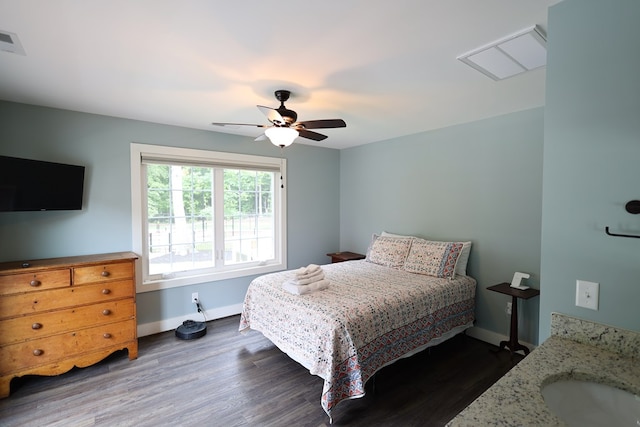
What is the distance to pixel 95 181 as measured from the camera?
120 inches

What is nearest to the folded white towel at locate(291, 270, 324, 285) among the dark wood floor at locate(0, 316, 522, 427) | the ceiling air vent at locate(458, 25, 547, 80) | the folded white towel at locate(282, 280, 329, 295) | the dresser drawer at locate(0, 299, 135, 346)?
the folded white towel at locate(282, 280, 329, 295)

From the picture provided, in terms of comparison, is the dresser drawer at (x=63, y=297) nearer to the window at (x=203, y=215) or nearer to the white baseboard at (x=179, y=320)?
the window at (x=203, y=215)

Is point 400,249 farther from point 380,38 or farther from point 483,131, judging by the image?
point 380,38

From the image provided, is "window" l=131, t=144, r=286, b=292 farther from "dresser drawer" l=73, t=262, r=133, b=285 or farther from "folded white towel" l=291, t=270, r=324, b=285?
"folded white towel" l=291, t=270, r=324, b=285

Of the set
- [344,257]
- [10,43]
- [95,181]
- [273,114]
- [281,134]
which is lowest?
[344,257]

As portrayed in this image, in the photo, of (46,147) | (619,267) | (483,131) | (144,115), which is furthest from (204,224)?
(619,267)

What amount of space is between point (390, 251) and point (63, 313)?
3.32m

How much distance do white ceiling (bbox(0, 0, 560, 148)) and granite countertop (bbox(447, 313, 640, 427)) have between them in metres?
1.49

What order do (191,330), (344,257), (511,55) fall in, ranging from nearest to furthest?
(511,55) < (191,330) < (344,257)

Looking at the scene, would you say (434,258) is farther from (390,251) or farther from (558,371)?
(558,371)

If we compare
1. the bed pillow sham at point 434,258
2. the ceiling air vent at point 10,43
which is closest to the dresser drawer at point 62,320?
the ceiling air vent at point 10,43

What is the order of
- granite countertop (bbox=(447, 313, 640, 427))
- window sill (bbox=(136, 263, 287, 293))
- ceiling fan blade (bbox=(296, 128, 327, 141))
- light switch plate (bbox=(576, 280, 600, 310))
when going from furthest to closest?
window sill (bbox=(136, 263, 287, 293)) → ceiling fan blade (bbox=(296, 128, 327, 141)) → light switch plate (bbox=(576, 280, 600, 310)) → granite countertop (bbox=(447, 313, 640, 427))

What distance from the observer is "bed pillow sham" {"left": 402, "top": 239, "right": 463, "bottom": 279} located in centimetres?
317

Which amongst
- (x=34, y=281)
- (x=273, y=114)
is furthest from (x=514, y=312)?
(x=34, y=281)
